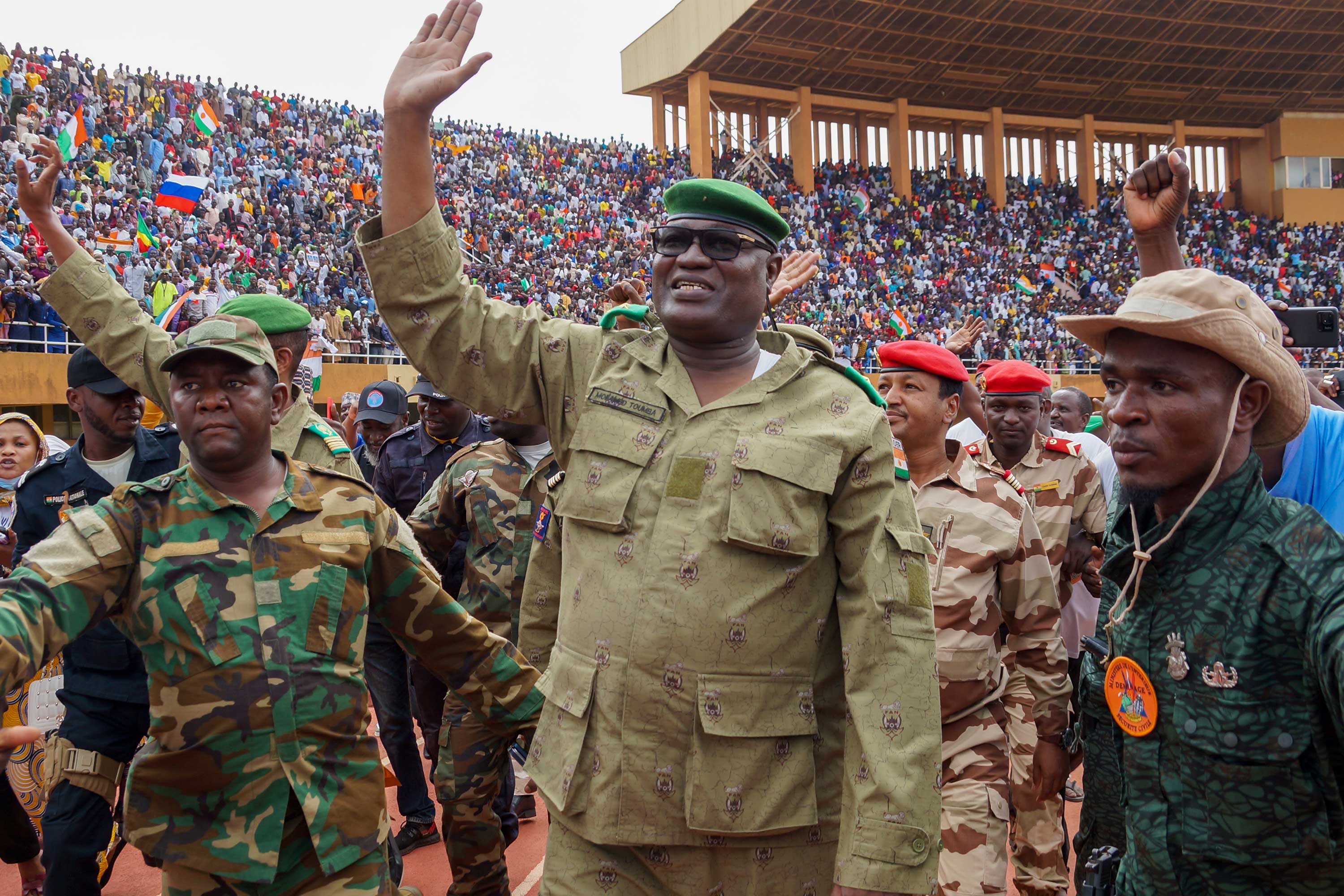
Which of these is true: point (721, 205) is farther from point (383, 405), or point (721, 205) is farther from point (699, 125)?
point (699, 125)

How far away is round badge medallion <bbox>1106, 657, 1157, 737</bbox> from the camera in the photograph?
2.07 meters

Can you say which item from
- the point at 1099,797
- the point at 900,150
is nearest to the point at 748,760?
the point at 1099,797

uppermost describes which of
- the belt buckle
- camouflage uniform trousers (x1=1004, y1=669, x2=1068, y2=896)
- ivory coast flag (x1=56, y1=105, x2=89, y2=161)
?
ivory coast flag (x1=56, y1=105, x2=89, y2=161)

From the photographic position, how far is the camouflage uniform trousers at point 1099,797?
105 inches

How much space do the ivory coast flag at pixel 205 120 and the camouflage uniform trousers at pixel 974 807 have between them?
21.8 m

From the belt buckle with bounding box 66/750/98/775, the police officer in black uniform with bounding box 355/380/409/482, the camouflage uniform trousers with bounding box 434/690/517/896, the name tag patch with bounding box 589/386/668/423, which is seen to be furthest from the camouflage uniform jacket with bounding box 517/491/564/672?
the police officer in black uniform with bounding box 355/380/409/482

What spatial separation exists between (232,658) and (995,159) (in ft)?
136

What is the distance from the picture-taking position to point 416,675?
5.53m

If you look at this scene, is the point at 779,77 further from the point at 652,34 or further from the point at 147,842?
the point at 147,842

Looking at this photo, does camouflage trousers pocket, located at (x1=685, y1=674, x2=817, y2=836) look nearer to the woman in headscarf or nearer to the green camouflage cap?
the green camouflage cap

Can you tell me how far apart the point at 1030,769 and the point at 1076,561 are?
1.70 meters

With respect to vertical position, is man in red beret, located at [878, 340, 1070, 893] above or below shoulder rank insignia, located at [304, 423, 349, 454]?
below

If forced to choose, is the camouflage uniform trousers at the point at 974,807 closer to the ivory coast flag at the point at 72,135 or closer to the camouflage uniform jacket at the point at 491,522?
the camouflage uniform jacket at the point at 491,522

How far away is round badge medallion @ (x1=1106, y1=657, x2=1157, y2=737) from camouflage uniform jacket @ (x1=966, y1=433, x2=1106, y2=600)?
3.05 m
